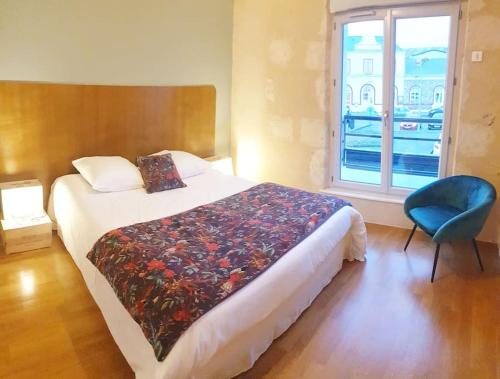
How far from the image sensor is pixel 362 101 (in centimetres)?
428

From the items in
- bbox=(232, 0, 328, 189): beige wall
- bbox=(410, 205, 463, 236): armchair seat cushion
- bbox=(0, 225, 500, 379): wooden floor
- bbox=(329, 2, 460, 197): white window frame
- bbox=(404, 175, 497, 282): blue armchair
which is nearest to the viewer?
bbox=(0, 225, 500, 379): wooden floor

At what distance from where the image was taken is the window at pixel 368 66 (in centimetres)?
414

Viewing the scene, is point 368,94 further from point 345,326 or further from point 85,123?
point 85,123

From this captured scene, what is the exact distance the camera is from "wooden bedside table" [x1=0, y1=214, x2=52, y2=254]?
3285 mm

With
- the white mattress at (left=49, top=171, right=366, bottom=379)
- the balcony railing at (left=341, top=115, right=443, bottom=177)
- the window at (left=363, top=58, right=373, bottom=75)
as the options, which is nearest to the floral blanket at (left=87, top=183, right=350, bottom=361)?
the white mattress at (left=49, top=171, right=366, bottom=379)

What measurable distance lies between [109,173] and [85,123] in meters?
0.61

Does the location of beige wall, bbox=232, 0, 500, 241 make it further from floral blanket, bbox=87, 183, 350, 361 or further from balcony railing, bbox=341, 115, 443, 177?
floral blanket, bbox=87, 183, 350, 361

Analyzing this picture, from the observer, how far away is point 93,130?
3783 mm

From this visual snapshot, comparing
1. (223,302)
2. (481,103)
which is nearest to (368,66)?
(481,103)

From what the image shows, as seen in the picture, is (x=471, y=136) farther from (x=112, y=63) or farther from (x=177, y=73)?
(x=112, y=63)

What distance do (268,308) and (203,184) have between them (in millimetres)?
1912

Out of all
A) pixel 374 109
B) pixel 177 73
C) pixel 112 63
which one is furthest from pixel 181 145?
pixel 374 109

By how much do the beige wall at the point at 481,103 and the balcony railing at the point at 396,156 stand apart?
323 millimetres

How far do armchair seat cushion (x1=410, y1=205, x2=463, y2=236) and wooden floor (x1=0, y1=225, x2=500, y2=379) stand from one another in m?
0.35
